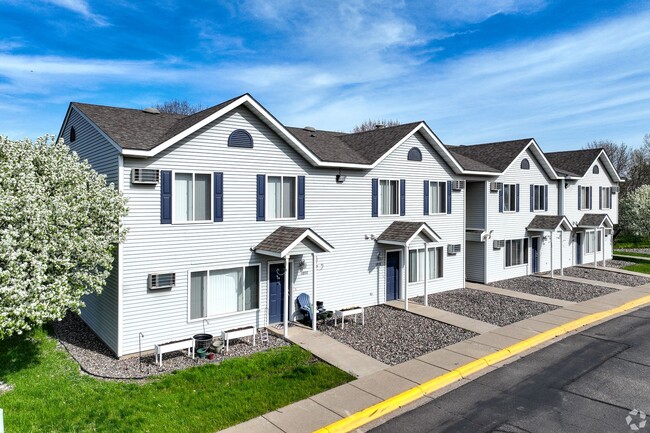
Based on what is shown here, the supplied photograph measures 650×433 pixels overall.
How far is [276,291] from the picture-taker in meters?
15.5

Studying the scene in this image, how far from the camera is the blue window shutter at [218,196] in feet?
45.6

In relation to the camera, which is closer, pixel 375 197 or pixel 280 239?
pixel 280 239

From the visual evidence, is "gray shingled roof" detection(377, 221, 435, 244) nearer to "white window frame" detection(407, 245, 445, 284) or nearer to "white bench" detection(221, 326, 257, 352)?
"white window frame" detection(407, 245, 445, 284)

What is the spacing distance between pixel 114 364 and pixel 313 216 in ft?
26.2

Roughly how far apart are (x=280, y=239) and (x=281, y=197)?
1732 millimetres

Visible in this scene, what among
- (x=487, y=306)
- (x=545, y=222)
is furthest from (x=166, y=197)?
(x=545, y=222)

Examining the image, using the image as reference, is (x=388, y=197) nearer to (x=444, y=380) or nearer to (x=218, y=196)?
(x=218, y=196)

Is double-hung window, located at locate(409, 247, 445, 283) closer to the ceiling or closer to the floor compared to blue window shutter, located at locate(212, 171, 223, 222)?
closer to the floor

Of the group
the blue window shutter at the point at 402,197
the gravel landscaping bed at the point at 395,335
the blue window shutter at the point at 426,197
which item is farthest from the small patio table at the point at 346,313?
the blue window shutter at the point at 426,197

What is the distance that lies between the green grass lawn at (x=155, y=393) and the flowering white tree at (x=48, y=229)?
155 centimetres

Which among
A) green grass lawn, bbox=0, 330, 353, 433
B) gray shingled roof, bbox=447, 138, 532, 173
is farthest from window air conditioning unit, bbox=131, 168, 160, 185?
gray shingled roof, bbox=447, 138, 532, 173

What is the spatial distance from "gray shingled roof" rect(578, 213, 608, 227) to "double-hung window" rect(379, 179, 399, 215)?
1696 cm

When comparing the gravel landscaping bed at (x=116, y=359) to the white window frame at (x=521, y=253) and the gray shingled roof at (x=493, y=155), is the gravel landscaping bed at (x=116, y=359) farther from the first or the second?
the white window frame at (x=521, y=253)

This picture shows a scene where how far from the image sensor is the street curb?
8.72m
